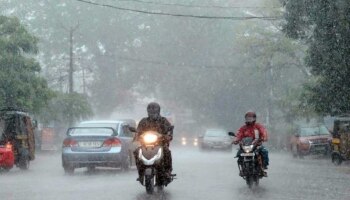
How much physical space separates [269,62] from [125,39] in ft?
82.4

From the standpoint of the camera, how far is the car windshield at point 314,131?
1571 inches

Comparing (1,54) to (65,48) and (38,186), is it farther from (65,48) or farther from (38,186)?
(65,48)

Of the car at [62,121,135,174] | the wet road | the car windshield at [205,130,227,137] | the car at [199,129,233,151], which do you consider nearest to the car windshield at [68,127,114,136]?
the car at [62,121,135,174]

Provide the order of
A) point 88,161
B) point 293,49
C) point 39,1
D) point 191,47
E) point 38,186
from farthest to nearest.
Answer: point 39,1 → point 191,47 → point 293,49 → point 88,161 → point 38,186

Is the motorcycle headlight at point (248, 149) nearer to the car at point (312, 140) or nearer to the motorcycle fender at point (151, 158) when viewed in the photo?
the motorcycle fender at point (151, 158)

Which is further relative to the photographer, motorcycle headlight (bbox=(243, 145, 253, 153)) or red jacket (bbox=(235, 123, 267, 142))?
red jacket (bbox=(235, 123, 267, 142))

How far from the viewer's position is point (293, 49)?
175 ft

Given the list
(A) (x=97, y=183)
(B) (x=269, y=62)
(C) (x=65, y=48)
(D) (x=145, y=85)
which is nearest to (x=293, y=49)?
(B) (x=269, y=62)

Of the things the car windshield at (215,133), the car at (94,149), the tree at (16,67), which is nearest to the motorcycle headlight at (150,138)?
the car at (94,149)

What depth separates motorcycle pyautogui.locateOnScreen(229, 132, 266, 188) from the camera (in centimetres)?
1644

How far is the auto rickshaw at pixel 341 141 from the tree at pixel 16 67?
1599 cm

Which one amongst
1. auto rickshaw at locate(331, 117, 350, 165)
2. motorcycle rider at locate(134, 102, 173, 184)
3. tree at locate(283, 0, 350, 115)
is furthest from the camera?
tree at locate(283, 0, 350, 115)

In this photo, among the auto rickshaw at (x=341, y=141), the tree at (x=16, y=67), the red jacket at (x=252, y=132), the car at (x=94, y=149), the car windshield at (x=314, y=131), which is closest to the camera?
the red jacket at (x=252, y=132)

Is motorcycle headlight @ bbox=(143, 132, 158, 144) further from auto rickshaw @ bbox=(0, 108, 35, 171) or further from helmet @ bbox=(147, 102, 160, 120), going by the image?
auto rickshaw @ bbox=(0, 108, 35, 171)
